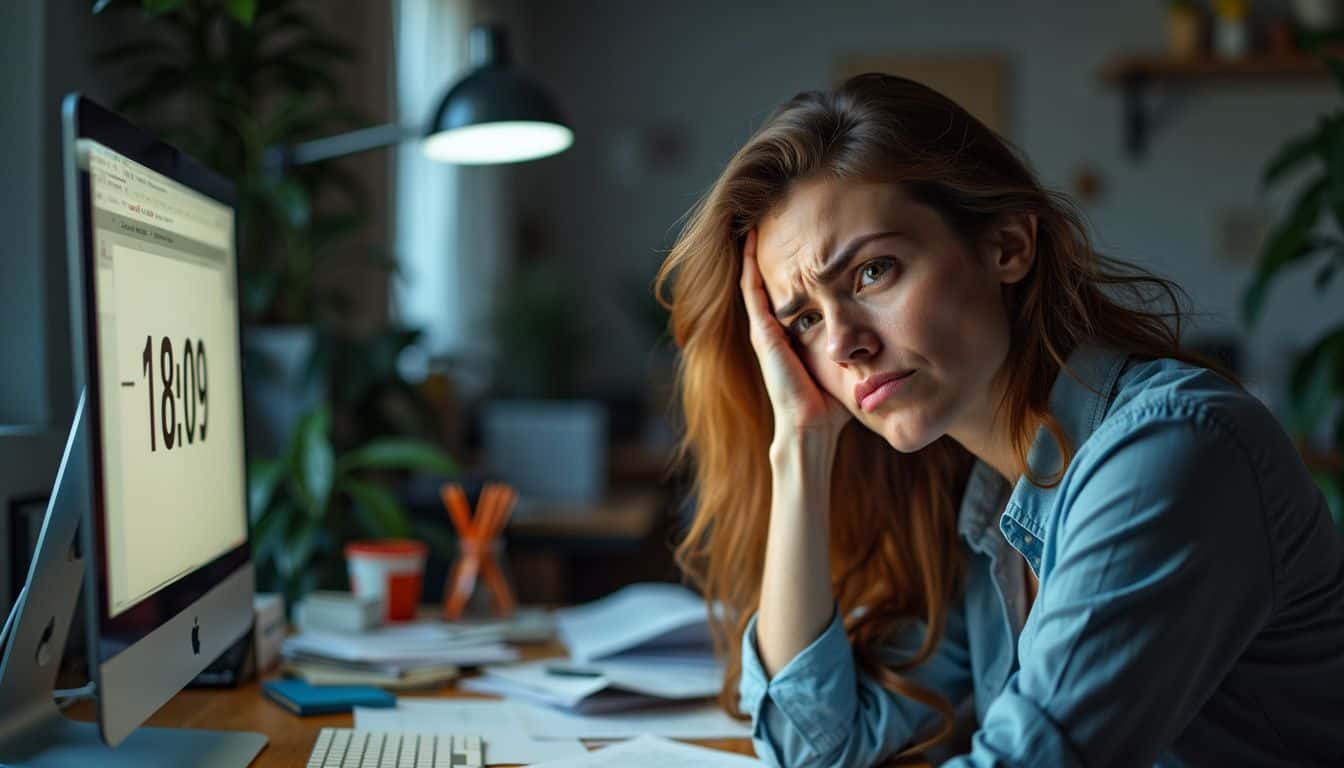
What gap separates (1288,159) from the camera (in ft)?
6.41

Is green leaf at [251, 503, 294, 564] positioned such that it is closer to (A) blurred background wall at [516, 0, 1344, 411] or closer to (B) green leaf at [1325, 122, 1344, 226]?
(B) green leaf at [1325, 122, 1344, 226]

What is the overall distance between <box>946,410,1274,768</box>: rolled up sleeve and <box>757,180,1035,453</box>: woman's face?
0.21 m

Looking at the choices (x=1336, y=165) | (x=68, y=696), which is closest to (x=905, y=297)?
(x=68, y=696)

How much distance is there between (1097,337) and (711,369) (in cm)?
40

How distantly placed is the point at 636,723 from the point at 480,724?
0.15m

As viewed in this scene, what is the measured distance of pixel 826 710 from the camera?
1.11 meters

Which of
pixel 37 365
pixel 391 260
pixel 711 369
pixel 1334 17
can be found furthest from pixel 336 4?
pixel 1334 17

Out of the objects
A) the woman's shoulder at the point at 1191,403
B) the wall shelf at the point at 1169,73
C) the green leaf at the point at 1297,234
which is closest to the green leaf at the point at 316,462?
the woman's shoulder at the point at 1191,403

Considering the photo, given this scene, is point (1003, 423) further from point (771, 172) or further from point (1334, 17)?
point (1334, 17)

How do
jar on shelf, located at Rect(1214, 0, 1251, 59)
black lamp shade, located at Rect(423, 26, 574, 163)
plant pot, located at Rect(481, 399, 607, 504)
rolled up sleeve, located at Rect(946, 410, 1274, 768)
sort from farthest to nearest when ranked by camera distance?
jar on shelf, located at Rect(1214, 0, 1251, 59), plant pot, located at Rect(481, 399, 607, 504), black lamp shade, located at Rect(423, 26, 574, 163), rolled up sleeve, located at Rect(946, 410, 1274, 768)

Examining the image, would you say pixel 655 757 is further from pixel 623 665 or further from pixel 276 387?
pixel 276 387

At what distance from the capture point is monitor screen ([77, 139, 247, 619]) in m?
0.81

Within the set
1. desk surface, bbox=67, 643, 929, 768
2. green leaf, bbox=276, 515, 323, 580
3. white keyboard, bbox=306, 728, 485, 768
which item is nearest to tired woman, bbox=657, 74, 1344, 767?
desk surface, bbox=67, 643, 929, 768

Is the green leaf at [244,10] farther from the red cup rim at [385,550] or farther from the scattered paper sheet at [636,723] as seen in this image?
the scattered paper sheet at [636,723]
